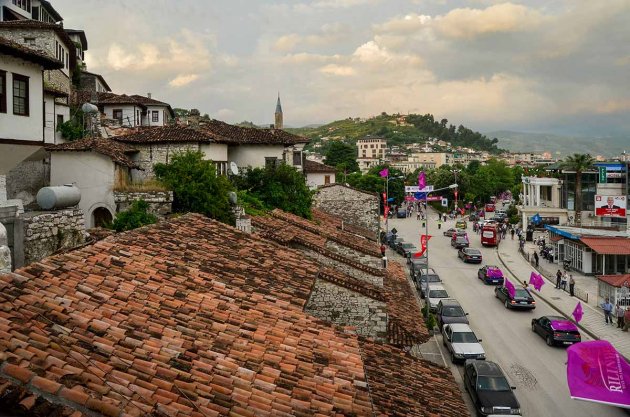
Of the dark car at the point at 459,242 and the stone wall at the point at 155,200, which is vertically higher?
the stone wall at the point at 155,200

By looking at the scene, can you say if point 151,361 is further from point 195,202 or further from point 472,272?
point 472,272

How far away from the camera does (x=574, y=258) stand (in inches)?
1690

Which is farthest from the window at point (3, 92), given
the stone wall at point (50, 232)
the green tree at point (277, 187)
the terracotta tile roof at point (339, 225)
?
the terracotta tile roof at point (339, 225)

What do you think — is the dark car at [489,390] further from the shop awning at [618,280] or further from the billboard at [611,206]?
the billboard at [611,206]

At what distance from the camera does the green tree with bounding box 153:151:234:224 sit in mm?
19875

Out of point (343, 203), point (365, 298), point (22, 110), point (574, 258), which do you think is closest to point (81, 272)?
point (22, 110)

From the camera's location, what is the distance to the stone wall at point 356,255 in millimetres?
24734

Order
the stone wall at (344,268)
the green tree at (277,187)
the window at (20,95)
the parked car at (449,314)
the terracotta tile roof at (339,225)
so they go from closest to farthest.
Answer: the window at (20,95) < the stone wall at (344,268) < the parked car at (449,314) < the green tree at (277,187) < the terracotta tile roof at (339,225)

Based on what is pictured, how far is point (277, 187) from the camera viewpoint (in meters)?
32.9

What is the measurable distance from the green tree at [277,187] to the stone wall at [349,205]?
40.2 ft

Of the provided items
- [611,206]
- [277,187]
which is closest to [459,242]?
[611,206]

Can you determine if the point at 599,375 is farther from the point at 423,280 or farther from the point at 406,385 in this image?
the point at 423,280

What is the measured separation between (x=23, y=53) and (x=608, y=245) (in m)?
40.3

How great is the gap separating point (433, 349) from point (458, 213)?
75786 mm
